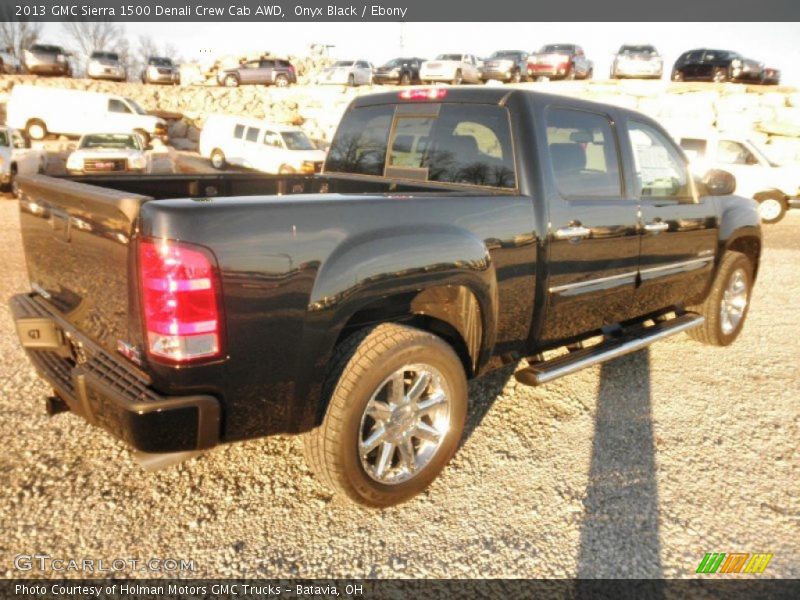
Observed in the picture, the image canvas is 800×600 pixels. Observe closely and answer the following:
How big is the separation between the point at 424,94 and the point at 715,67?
87.0ft

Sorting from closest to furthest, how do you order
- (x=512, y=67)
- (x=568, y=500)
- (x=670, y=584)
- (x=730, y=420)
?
(x=670, y=584) < (x=568, y=500) < (x=730, y=420) < (x=512, y=67)

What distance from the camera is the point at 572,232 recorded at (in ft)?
11.2

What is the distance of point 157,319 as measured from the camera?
7.06ft

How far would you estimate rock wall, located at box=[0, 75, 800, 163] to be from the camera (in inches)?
855

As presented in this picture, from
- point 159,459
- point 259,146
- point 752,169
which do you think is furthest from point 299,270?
point 259,146

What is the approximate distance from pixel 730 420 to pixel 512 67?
26.9 meters

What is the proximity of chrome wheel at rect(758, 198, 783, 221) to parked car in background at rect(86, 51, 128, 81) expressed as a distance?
101 feet

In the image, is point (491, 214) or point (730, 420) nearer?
point (491, 214)

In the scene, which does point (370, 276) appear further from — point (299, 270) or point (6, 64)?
point (6, 64)

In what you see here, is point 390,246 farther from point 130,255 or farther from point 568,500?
point 568,500

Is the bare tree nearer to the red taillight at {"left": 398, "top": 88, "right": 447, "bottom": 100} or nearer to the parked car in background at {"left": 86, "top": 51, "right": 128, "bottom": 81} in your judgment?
the parked car in background at {"left": 86, "top": 51, "right": 128, "bottom": 81}

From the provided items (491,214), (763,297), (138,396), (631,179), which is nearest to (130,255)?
(138,396)

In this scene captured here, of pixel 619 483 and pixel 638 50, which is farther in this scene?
pixel 638 50

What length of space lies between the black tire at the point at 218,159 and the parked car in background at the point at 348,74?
40.2 feet
